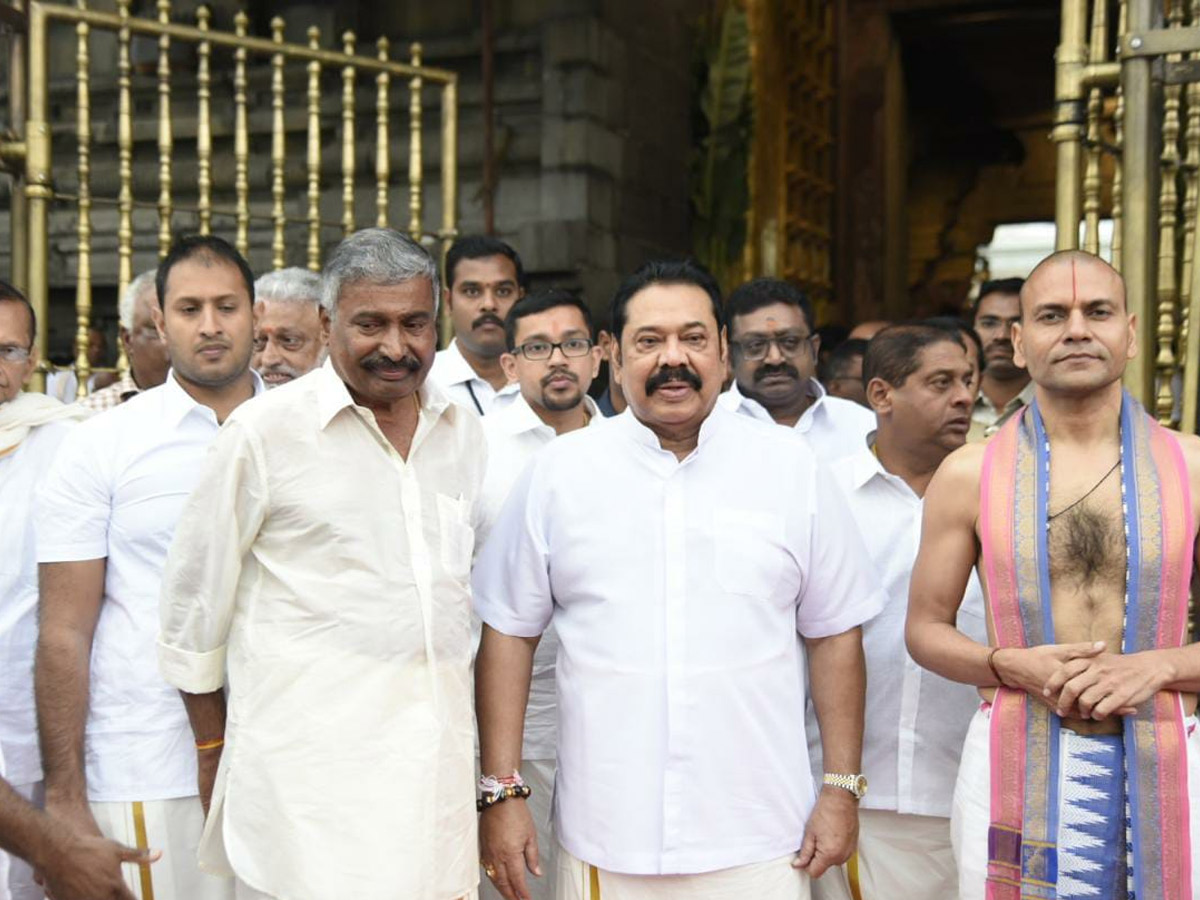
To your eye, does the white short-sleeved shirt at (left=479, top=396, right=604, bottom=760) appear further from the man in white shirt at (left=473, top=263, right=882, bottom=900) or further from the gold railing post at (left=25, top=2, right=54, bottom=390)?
the gold railing post at (left=25, top=2, right=54, bottom=390)

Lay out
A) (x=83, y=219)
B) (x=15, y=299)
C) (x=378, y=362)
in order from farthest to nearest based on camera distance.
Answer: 1. (x=83, y=219)
2. (x=15, y=299)
3. (x=378, y=362)

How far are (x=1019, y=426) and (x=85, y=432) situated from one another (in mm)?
1908

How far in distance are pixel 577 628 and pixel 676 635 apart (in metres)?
0.21

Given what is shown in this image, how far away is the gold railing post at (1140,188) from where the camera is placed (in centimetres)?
354

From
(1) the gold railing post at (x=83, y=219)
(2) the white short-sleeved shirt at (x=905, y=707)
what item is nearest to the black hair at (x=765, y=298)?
(2) the white short-sleeved shirt at (x=905, y=707)

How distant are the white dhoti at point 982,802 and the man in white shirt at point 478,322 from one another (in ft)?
7.28

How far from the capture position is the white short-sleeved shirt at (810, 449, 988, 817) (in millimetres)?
3107

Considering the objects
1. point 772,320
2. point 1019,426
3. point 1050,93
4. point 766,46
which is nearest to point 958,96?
point 1050,93

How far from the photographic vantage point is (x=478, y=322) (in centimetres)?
465

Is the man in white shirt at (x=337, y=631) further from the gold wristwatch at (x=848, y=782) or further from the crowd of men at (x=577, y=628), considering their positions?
the gold wristwatch at (x=848, y=782)

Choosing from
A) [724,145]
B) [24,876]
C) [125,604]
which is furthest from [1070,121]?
[724,145]

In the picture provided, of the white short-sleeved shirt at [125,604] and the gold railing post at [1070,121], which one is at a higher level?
the gold railing post at [1070,121]

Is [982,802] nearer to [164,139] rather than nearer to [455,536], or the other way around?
[455,536]

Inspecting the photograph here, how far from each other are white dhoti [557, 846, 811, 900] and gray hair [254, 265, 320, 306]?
84.9 inches
